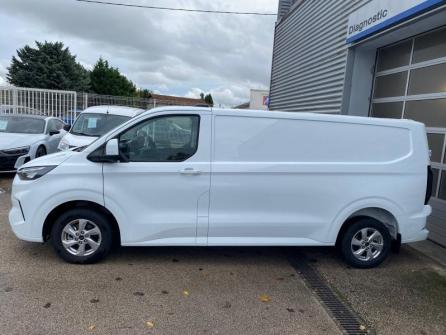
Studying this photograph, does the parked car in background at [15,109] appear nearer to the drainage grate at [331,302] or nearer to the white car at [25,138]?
the white car at [25,138]

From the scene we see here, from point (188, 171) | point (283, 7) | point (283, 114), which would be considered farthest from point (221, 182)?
point (283, 7)

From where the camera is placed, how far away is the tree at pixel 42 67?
32.1m

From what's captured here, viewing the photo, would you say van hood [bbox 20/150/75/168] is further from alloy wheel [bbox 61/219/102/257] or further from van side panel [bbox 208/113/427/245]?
van side panel [bbox 208/113/427/245]

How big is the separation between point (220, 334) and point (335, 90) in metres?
6.95

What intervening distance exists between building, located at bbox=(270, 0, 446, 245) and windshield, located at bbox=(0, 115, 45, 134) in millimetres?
7367

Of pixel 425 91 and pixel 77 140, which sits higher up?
pixel 425 91

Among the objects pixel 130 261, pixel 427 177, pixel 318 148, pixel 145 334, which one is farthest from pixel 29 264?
pixel 427 177

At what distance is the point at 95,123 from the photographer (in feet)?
28.8

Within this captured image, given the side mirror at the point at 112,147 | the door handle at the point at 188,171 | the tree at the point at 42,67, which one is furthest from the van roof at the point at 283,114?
the tree at the point at 42,67

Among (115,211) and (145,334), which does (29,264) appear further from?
(145,334)

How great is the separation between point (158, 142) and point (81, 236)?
138cm

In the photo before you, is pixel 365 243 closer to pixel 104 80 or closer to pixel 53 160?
pixel 53 160

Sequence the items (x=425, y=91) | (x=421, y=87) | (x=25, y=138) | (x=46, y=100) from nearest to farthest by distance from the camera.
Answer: (x=425, y=91)
(x=421, y=87)
(x=25, y=138)
(x=46, y=100)

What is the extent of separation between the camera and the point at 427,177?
14.5 feet
